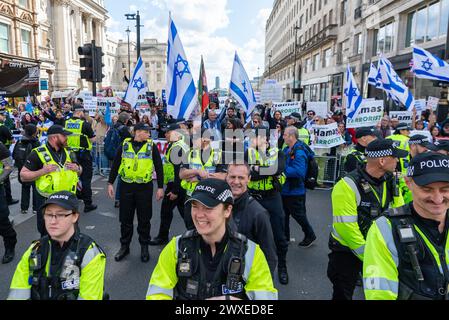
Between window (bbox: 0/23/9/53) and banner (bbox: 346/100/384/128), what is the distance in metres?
31.5

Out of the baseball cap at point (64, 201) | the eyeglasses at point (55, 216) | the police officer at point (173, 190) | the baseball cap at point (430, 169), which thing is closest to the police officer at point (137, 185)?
the police officer at point (173, 190)

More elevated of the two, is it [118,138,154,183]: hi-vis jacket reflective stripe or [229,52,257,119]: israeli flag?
[229,52,257,119]: israeli flag

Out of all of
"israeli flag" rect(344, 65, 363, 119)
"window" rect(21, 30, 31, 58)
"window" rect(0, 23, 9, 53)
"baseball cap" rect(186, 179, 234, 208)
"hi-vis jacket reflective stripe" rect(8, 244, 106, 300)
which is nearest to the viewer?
"baseball cap" rect(186, 179, 234, 208)

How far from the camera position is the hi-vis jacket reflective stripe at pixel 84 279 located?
2.32 metres

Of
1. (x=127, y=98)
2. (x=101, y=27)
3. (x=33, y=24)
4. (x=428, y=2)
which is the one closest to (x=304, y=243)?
(x=127, y=98)

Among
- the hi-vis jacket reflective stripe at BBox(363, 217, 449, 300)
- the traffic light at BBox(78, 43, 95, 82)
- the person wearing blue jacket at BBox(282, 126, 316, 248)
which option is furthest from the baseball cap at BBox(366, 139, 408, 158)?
the traffic light at BBox(78, 43, 95, 82)

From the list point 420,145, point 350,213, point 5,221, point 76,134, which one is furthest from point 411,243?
point 76,134

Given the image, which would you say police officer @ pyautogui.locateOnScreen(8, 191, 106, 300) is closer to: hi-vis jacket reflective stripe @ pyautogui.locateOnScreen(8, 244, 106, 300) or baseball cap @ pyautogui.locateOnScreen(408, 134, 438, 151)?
hi-vis jacket reflective stripe @ pyautogui.locateOnScreen(8, 244, 106, 300)

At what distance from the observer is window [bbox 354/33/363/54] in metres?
26.0

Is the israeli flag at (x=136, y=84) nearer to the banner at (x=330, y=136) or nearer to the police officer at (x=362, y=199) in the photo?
the banner at (x=330, y=136)

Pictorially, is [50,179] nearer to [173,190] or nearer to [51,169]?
[51,169]

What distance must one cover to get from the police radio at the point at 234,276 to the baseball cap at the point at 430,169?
3.65 ft

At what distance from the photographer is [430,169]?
6.11 ft
